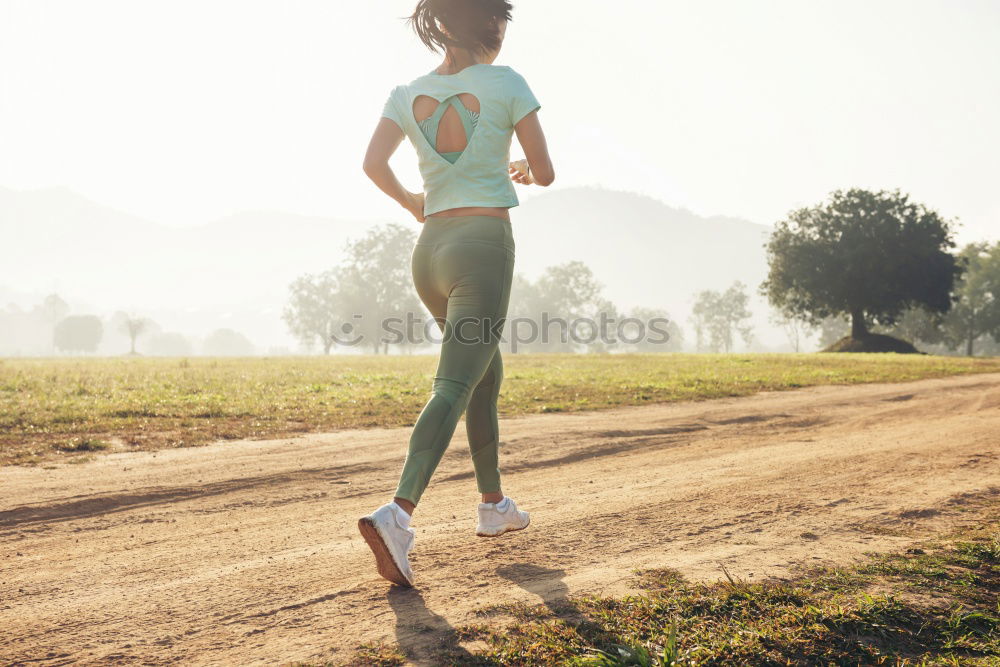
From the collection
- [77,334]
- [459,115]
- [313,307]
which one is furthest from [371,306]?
[77,334]

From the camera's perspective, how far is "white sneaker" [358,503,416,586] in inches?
106

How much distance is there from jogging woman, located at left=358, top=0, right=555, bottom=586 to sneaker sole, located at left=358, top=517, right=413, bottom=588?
242 mm

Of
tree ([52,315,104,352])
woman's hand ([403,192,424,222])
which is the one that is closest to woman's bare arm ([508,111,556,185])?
woman's hand ([403,192,424,222])

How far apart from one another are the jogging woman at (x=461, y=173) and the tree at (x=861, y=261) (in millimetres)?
48189

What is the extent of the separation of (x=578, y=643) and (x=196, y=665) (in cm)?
122

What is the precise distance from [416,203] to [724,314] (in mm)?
133293

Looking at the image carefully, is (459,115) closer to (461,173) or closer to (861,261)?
(461,173)

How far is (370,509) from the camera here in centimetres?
431

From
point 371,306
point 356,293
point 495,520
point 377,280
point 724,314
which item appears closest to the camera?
point 495,520

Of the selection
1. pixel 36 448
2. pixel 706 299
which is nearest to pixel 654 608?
pixel 36 448

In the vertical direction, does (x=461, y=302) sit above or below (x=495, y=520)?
above

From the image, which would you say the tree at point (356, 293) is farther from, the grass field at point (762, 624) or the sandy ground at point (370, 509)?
the grass field at point (762, 624)

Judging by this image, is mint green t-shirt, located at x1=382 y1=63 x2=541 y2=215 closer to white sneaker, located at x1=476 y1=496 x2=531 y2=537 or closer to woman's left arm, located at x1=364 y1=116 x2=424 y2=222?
woman's left arm, located at x1=364 y1=116 x2=424 y2=222

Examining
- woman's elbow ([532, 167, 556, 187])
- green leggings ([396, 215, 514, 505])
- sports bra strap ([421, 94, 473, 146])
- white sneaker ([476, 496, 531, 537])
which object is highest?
sports bra strap ([421, 94, 473, 146])
